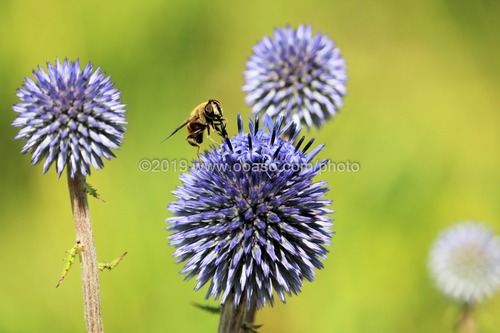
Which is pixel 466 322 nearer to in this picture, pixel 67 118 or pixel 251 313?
pixel 251 313

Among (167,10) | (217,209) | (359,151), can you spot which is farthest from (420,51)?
(217,209)

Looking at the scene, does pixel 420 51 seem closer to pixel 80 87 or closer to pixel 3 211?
pixel 3 211

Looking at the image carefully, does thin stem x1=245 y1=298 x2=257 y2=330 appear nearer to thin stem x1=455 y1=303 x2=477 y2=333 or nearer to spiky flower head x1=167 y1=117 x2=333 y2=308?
spiky flower head x1=167 y1=117 x2=333 y2=308

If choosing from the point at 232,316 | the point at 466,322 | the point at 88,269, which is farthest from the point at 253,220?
the point at 466,322

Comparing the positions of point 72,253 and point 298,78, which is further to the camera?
point 298,78

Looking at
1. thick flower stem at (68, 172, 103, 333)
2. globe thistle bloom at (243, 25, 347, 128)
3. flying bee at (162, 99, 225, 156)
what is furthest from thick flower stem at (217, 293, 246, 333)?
globe thistle bloom at (243, 25, 347, 128)

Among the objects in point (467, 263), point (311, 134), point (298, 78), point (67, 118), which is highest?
point (311, 134)
